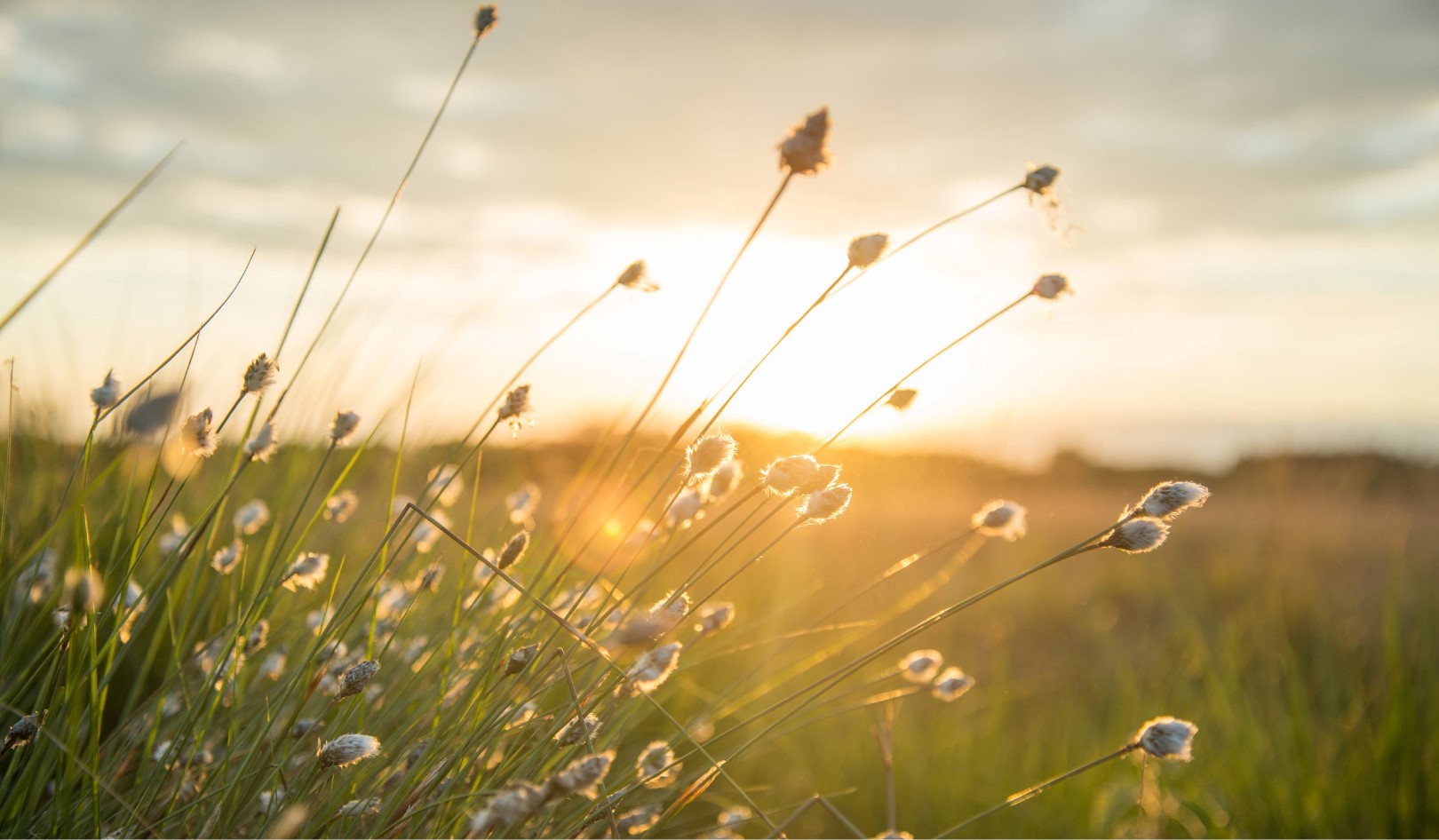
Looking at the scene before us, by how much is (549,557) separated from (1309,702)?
335 centimetres

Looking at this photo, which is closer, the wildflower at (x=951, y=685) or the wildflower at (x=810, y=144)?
the wildflower at (x=810, y=144)

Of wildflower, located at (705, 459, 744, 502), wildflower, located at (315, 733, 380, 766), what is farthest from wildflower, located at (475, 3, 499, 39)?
wildflower, located at (315, 733, 380, 766)

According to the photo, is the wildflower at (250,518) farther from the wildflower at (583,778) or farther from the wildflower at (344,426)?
the wildflower at (583,778)

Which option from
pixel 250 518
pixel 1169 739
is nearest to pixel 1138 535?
pixel 1169 739

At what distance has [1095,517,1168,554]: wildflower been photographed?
4.45 feet

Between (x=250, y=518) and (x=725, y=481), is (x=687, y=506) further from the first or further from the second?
(x=250, y=518)

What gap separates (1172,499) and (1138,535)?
94 millimetres

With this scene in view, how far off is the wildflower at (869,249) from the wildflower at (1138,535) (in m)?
0.56

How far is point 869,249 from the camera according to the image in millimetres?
1358

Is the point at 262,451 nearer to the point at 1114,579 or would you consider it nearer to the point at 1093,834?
the point at 1093,834

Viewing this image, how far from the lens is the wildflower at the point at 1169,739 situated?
1312mm

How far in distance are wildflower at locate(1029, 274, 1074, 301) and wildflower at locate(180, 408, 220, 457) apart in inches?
55.3

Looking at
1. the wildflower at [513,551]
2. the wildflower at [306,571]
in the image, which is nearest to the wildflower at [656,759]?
the wildflower at [513,551]

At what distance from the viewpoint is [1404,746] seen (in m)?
2.74
